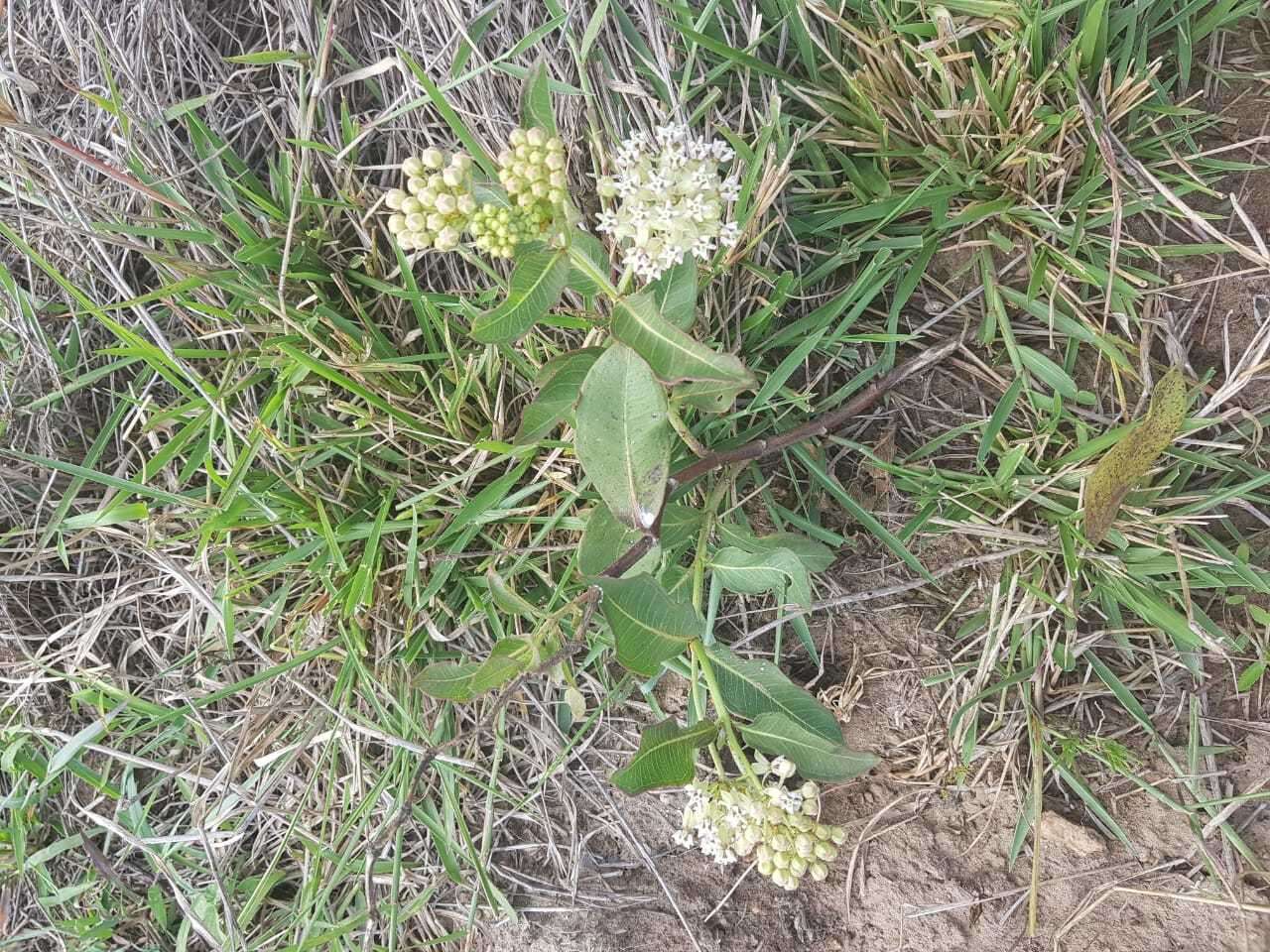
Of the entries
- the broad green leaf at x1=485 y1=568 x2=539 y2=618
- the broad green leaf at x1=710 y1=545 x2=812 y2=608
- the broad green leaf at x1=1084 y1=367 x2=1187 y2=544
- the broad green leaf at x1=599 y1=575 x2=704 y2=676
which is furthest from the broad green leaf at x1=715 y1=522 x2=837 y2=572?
the broad green leaf at x1=1084 y1=367 x2=1187 y2=544

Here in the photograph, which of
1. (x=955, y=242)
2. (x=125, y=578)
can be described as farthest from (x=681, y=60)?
(x=125, y=578)

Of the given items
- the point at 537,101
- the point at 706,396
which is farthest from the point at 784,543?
the point at 537,101

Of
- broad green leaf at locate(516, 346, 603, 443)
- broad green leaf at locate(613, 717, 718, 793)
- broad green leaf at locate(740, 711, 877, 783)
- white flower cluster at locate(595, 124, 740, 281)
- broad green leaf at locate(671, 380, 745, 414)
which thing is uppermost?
white flower cluster at locate(595, 124, 740, 281)

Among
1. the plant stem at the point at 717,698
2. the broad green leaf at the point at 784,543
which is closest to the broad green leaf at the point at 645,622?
the plant stem at the point at 717,698

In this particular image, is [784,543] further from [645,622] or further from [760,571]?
[645,622]

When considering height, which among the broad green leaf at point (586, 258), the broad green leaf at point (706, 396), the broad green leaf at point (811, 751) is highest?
the broad green leaf at point (586, 258)

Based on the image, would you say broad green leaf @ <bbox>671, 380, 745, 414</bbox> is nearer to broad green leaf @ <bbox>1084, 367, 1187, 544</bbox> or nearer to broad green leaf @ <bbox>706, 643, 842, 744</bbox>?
broad green leaf @ <bbox>706, 643, 842, 744</bbox>

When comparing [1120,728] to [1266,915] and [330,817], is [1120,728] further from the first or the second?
[330,817]

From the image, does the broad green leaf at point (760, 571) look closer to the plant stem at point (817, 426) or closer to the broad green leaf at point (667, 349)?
the plant stem at point (817, 426)
